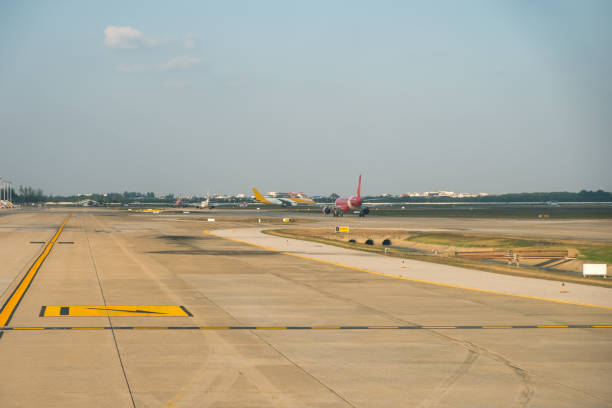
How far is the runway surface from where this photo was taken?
894 centimetres

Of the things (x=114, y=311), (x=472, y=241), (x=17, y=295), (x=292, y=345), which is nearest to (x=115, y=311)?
(x=114, y=311)

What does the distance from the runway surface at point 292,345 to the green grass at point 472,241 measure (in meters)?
22.9

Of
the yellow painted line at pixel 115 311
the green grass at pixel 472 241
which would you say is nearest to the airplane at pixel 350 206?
the green grass at pixel 472 241

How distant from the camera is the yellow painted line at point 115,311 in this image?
15125mm

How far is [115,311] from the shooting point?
1562 centimetres

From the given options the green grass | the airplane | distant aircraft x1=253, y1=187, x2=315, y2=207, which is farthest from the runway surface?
distant aircraft x1=253, y1=187, x2=315, y2=207

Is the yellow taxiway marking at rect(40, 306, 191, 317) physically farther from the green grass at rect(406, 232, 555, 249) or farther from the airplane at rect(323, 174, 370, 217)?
the airplane at rect(323, 174, 370, 217)

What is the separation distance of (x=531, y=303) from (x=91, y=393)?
1243cm

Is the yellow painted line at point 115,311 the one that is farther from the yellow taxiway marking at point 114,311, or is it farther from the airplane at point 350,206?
the airplane at point 350,206

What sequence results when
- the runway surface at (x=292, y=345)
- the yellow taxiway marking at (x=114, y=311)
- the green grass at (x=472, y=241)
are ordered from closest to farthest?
the runway surface at (x=292, y=345) < the yellow taxiway marking at (x=114, y=311) < the green grass at (x=472, y=241)

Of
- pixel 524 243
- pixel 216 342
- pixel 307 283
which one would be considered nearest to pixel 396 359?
pixel 216 342

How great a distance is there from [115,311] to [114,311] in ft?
0.07

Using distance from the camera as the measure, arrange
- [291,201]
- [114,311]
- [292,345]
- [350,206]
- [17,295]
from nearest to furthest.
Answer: [292,345]
[114,311]
[17,295]
[350,206]
[291,201]

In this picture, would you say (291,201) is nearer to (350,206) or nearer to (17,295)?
(350,206)
